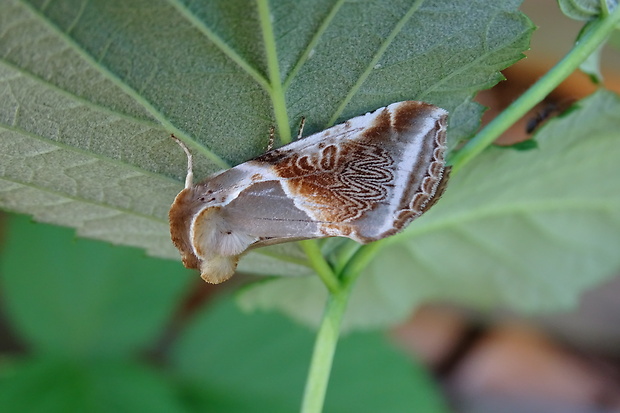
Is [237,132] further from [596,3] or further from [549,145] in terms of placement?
[549,145]

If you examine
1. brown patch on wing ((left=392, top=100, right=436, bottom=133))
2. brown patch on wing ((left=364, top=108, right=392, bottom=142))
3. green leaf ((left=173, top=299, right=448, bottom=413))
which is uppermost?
brown patch on wing ((left=392, top=100, right=436, bottom=133))

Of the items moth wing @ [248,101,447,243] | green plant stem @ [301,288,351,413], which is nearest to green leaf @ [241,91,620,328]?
moth wing @ [248,101,447,243]

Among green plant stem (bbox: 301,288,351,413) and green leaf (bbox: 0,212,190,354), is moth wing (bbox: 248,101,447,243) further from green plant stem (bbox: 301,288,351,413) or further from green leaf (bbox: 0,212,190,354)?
green leaf (bbox: 0,212,190,354)

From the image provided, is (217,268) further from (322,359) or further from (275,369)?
(275,369)

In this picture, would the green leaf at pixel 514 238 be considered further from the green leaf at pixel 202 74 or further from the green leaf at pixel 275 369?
the green leaf at pixel 275 369

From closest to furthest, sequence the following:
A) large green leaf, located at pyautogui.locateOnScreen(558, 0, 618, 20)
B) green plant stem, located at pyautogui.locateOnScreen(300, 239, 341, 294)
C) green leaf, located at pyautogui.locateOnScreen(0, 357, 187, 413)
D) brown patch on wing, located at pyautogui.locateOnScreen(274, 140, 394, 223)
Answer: large green leaf, located at pyautogui.locateOnScreen(558, 0, 618, 20) < brown patch on wing, located at pyautogui.locateOnScreen(274, 140, 394, 223) < green plant stem, located at pyautogui.locateOnScreen(300, 239, 341, 294) < green leaf, located at pyautogui.locateOnScreen(0, 357, 187, 413)

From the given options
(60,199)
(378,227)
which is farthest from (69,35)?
(378,227)

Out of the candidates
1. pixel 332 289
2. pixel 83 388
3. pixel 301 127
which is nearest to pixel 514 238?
pixel 332 289
